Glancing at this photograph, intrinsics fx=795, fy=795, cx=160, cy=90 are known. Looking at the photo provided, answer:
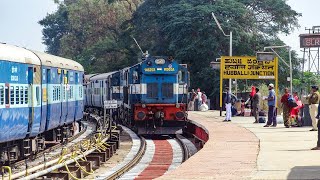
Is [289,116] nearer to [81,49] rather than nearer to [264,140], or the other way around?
[264,140]

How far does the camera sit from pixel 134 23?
72.1m

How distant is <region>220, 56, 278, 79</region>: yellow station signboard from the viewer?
40.4 meters

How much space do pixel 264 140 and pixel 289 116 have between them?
752 centimetres

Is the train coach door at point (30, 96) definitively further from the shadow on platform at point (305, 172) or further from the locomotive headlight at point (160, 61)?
the locomotive headlight at point (160, 61)

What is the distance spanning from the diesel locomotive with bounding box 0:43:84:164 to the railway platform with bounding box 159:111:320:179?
433 centimetres

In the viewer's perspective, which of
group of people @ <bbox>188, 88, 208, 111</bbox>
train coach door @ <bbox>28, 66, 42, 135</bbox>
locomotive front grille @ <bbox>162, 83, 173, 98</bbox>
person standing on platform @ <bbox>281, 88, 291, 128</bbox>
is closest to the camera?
train coach door @ <bbox>28, 66, 42, 135</bbox>

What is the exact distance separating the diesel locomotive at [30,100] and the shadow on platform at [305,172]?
649 cm

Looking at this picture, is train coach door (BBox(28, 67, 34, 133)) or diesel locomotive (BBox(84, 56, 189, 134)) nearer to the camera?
train coach door (BBox(28, 67, 34, 133))

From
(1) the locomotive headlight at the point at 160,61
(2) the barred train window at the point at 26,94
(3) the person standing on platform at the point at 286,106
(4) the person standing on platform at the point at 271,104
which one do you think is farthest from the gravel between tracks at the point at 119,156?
(3) the person standing on platform at the point at 286,106

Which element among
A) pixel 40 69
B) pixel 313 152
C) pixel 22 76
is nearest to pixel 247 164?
pixel 313 152

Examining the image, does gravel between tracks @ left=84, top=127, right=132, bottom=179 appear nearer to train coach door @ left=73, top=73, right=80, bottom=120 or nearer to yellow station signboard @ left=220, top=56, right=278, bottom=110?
train coach door @ left=73, top=73, right=80, bottom=120

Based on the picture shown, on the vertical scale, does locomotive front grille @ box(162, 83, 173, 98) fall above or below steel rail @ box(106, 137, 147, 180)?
above

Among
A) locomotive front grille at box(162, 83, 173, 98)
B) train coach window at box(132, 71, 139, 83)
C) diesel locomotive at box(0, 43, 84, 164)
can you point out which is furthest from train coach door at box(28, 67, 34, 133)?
train coach window at box(132, 71, 139, 83)

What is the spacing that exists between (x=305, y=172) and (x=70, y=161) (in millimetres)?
6200
